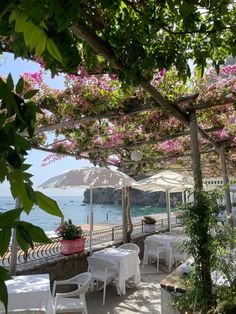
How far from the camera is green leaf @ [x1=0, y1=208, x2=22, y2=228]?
448 millimetres

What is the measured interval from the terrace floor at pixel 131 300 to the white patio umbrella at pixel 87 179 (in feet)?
6.74

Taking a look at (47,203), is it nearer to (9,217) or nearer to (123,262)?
(9,217)

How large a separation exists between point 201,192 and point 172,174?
607 cm

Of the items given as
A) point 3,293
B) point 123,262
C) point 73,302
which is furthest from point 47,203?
point 123,262

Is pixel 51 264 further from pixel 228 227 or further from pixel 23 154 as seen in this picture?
pixel 23 154

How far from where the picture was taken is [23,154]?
21.8 inches

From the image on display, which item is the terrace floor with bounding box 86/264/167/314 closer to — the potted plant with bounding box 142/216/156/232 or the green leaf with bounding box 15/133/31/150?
the potted plant with bounding box 142/216/156/232

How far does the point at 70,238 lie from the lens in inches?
277

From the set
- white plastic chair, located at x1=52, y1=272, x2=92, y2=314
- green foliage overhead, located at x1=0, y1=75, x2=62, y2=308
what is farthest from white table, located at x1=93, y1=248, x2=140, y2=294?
green foliage overhead, located at x1=0, y1=75, x2=62, y2=308

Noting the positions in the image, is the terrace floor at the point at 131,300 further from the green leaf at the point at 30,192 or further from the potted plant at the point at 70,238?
the green leaf at the point at 30,192

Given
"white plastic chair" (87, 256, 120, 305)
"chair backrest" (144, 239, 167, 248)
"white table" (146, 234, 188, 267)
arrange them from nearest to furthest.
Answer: "white plastic chair" (87, 256, 120, 305)
"white table" (146, 234, 188, 267)
"chair backrest" (144, 239, 167, 248)

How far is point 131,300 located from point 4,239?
5.98m

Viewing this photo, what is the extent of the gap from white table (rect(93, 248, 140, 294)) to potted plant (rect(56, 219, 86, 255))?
2.01 feet

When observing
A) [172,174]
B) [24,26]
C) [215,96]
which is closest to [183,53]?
[215,96]
